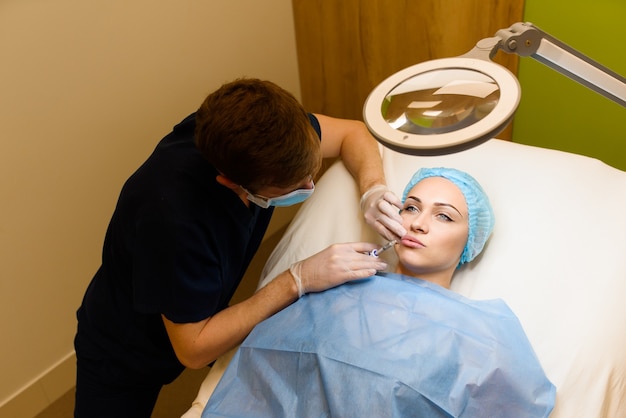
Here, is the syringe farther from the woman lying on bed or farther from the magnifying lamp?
the magnifying lamp

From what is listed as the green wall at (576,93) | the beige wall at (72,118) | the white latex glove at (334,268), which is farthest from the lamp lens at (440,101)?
the beige wall at (72,118)

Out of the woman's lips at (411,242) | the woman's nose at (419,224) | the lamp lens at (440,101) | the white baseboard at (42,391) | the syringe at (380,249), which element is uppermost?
the lamp lens at (440,101)

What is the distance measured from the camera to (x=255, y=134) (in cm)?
99

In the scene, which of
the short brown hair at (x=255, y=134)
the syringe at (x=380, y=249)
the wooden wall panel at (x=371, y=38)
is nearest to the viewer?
the short brown hair at (x=255, y=134)

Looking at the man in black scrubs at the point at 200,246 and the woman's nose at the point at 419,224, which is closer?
the man in black scrubs at the point at 200,246

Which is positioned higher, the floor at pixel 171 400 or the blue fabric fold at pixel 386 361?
the blue fabric fold at pixel 386 361

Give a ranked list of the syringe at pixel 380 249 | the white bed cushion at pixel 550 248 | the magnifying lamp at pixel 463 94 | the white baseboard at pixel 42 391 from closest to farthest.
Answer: the magnifying lamp at pixel 463 94 < the white bed cushion at pixel 550 248 < the syringe at pixel 380 249 < the white baseboard at pixel 42 391

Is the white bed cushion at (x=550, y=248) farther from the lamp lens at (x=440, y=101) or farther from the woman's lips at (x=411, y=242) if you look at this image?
the lamp lens at (x=440, y=101)

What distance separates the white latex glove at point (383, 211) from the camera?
4.47 feet

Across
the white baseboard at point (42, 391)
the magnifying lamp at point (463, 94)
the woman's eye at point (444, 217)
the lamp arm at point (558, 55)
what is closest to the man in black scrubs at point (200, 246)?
the woman's eye at point (444, 217)

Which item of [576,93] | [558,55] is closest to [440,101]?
[558,55]

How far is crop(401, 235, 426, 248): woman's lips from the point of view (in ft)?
4.38

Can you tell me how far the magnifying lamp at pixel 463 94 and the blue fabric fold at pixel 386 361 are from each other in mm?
481

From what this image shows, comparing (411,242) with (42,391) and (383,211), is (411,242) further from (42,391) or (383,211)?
(42,391)
